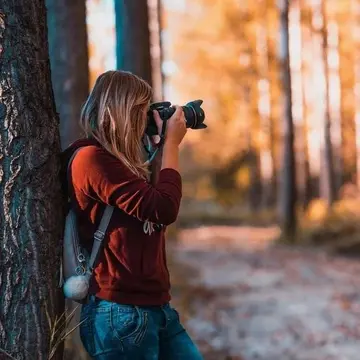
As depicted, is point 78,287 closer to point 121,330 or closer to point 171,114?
point 121,330

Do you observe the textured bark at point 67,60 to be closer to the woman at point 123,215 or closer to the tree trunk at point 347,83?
the woman at point 123,215

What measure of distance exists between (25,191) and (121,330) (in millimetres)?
680

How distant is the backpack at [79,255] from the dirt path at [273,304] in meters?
3.88

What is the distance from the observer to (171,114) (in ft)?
10.0

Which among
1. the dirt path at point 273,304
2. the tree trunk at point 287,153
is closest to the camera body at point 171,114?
the dirt path at point 273,304

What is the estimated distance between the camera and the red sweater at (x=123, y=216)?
2787mm

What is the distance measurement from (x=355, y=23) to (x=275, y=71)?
149 inches

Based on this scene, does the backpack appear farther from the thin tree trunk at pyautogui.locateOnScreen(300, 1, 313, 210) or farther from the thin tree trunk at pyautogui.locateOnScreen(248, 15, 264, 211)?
the thin tree trunk at pyautogui.locateOnScreen(248, 15, 264, 211)

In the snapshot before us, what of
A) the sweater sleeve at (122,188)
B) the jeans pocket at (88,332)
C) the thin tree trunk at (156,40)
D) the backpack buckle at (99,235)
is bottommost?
the jeans pocket at (88,332)

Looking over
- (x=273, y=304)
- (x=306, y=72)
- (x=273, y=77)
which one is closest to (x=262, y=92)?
(x=273, y=77)

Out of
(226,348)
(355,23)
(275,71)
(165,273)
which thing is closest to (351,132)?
(275,71)

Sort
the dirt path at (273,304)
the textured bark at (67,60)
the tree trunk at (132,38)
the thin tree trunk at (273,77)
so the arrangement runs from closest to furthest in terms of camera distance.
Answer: the textured bark at (67,60), the tree trunk at (132,38), the dirt path at (273,304), the thin tree trunk at (273,77)

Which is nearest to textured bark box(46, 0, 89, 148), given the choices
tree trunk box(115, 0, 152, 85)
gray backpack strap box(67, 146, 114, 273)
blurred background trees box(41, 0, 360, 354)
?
tree trunk box(115, 0, 152, 85)

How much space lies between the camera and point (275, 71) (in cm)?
2605
